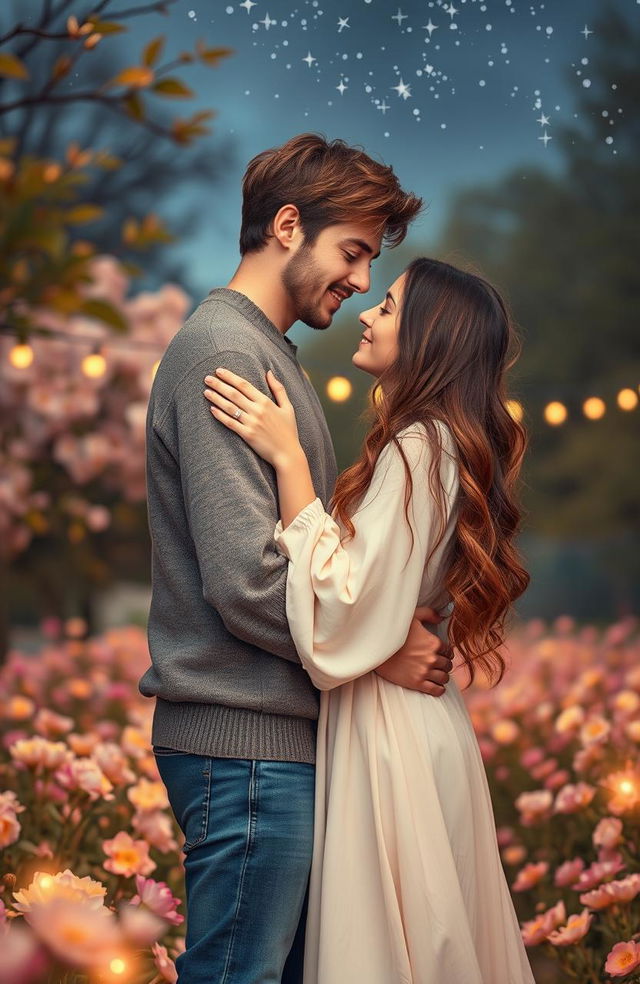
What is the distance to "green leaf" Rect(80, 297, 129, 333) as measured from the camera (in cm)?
64

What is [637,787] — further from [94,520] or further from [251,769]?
Answer: [94,520]

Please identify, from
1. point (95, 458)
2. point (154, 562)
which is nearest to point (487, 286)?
point (154, 562)

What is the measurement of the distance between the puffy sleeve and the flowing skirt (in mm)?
112

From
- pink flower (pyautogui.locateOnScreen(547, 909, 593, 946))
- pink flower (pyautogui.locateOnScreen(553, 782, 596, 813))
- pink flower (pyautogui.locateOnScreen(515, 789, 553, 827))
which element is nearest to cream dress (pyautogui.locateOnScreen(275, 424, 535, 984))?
pink flower (pyautogui.locateOnScreen(547, 909, 593, 946))

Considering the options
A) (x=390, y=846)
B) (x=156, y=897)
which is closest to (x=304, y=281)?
(x=390, y=846)

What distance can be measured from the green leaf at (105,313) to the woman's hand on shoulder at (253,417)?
0.73m

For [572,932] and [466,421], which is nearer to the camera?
[466,421]

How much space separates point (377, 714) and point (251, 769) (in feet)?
0.70

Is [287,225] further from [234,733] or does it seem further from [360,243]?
[234,733]

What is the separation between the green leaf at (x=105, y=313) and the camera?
2.09 feet

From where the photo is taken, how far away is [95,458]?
11.3 ft

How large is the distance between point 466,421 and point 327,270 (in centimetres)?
29

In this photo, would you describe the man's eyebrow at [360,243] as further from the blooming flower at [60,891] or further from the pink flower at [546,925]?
the pink flower at [546,925]

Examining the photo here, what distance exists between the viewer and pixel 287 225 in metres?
1.60
